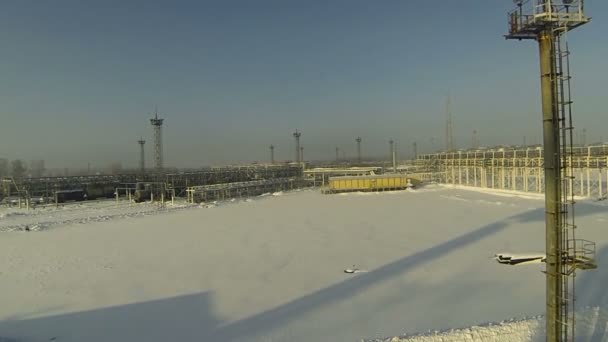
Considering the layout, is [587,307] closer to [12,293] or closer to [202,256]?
[202,256]

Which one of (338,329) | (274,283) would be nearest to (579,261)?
(338,329)

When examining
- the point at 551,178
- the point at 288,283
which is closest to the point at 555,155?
the point at 551,178

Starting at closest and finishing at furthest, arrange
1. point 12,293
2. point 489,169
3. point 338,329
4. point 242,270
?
point 338,329, point 12,293, point 242,270, point 489,169

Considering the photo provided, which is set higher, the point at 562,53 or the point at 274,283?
the point at 562,53

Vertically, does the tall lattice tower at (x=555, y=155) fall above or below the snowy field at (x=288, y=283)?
above

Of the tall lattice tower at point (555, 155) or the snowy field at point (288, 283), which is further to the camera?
the snowy field at point (288, 283)

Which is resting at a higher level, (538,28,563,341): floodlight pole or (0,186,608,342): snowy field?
(538,28,563,341): floodlight pole

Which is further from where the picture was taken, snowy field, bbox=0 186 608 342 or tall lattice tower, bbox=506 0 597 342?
snowy field, bbox=0 186 608 342

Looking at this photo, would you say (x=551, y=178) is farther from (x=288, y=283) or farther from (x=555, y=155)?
(x=288, y=283)
